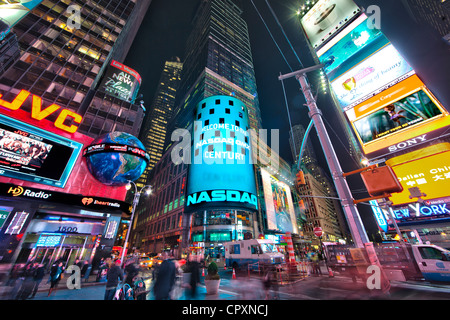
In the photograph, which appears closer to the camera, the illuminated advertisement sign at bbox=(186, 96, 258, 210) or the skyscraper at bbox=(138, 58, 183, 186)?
the illuminated advertisement sign at bbox=(186, 96, 258, 210)

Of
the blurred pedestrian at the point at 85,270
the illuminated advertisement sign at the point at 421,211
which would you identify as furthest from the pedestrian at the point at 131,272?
the illuminated advertisement sign at the point at 421,211

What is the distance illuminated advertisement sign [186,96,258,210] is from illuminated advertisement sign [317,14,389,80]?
64.8 ft

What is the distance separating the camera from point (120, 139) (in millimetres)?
10766

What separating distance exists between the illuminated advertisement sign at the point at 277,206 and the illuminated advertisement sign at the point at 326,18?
29.3 metres

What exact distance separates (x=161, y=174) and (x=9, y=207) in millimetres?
49761

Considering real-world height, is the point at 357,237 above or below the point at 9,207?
below

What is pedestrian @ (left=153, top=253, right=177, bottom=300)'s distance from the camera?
215 inches

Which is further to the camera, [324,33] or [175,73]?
[175,73]

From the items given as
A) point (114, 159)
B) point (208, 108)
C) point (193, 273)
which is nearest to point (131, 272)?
point (193, 273)

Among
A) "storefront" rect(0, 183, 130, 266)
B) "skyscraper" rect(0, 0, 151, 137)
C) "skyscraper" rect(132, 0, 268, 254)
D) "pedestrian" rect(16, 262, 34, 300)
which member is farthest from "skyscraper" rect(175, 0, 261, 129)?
"pedestrian" rect(16, 262, 34, 300)

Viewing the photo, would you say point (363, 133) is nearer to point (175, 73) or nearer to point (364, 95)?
point (364, 95)

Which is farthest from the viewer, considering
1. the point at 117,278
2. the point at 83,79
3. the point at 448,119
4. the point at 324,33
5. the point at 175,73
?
the point at 175,73

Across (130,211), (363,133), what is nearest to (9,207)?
(130,211)

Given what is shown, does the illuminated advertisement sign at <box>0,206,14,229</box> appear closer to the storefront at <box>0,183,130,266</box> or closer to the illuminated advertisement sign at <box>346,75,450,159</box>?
the storefront at <box>0,183,130,266</box>
